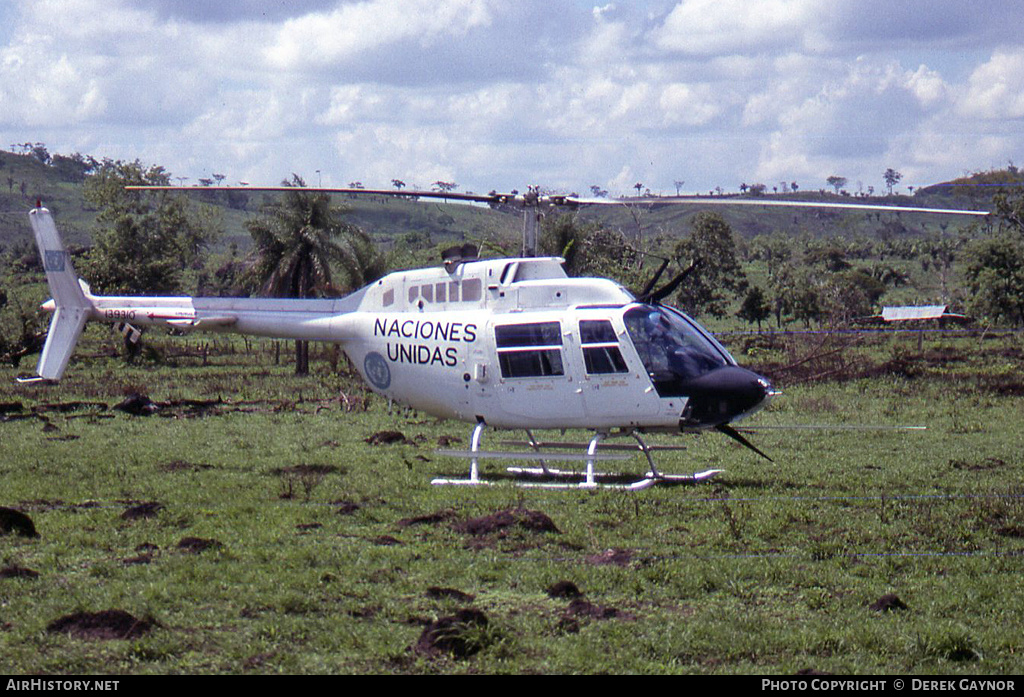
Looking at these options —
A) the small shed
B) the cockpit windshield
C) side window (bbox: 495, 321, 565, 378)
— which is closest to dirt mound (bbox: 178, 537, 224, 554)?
side window (bbox: 495, 321, 565, 378)

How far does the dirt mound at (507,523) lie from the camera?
38.8ft

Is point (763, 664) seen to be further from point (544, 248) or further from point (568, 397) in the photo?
point (544, 248)

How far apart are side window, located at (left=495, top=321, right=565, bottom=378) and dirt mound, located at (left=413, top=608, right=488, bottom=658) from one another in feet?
21.8

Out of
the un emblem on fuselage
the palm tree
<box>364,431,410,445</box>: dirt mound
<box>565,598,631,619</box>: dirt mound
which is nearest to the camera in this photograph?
<box>565,598,631,619</box>: dirt mound

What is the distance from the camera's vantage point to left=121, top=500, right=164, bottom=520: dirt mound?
12570 millimetres

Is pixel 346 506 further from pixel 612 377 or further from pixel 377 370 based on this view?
pixel 612 377

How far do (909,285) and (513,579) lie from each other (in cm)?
8138

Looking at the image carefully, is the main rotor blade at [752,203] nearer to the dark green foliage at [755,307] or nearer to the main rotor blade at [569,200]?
the main rotor blade at [569,200]

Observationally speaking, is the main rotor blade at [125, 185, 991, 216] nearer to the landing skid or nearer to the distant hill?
the landing skid

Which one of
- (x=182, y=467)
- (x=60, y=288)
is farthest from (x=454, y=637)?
(x=60, y=288)

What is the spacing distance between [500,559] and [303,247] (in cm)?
3077

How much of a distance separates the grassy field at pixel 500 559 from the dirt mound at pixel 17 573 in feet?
0.09

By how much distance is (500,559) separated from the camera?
35.1 ft

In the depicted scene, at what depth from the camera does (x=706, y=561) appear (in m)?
10.5
